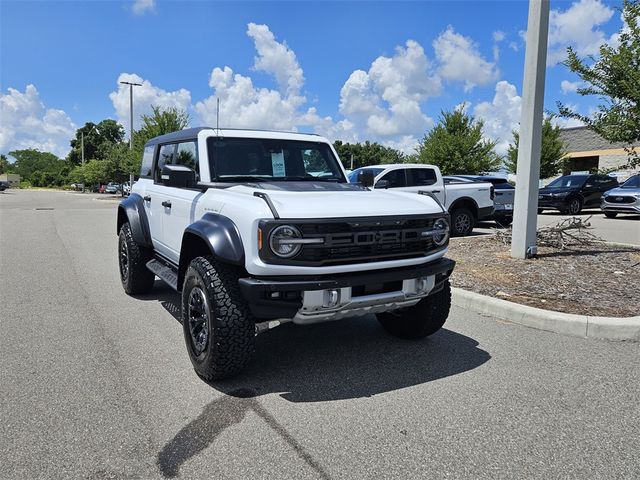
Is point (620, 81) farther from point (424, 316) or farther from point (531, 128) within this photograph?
point (424, 316)

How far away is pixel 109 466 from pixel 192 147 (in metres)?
3.09

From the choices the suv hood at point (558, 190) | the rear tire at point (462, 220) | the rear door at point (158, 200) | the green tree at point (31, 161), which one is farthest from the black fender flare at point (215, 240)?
the green tree at point (31, 161)

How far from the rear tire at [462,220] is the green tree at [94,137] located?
278 ft

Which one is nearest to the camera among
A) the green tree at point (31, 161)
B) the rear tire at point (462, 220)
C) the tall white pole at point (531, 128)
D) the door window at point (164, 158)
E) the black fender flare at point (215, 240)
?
the black fender flare at point (215, 240)

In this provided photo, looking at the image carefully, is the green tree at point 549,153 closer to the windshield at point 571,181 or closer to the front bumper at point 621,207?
the windshield at point 571,181

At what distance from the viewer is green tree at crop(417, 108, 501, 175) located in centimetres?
2712

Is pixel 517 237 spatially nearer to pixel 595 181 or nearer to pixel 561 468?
pixel 561 468

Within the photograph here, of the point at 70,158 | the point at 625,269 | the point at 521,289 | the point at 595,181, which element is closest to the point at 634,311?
the point at 521,289

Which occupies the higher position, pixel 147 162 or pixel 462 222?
pixel 147 162

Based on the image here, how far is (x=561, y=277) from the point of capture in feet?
21.7

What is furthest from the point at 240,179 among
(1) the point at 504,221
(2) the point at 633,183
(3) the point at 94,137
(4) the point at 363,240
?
(3) the point at 94,137

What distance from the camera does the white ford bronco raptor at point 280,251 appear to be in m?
3.31

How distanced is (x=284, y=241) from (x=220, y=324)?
73 centimetres

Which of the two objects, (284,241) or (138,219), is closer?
(284,241)
